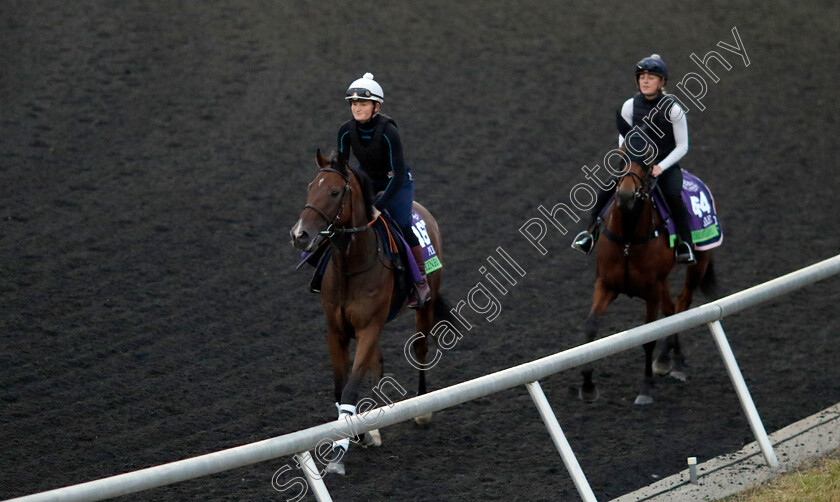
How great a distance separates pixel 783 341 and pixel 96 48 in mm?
9119

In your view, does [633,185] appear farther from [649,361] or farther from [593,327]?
[649,361]

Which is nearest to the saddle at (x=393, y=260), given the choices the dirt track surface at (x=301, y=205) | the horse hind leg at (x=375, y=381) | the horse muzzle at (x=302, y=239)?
the horse hind leg at (x=375, y=381)

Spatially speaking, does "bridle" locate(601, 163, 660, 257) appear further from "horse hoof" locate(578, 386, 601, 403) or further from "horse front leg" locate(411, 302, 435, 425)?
"horse front leg" locate(411, 302, 435, 425)

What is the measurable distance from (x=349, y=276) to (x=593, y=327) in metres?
2.02

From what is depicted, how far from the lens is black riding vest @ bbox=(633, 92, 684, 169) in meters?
7.05

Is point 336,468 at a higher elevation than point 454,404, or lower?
lower

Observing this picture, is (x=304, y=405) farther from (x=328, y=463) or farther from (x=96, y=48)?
(x=96, y=48)

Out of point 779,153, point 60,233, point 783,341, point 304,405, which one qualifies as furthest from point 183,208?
point 779,153

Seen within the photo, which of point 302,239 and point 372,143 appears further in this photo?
point 372,143

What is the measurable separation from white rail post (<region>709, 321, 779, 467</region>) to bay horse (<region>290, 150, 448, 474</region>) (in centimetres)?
212

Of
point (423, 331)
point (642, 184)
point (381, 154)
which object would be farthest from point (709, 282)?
point (381, 154)

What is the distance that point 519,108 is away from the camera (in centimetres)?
1264

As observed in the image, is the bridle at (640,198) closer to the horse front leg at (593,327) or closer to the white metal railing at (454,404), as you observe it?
the horse front leg at (593,327)

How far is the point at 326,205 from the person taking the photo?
5676mm
